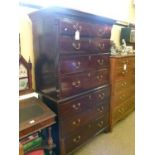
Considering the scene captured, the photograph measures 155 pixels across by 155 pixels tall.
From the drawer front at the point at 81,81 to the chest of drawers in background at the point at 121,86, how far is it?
178 mm

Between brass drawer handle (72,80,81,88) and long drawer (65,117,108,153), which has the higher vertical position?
brass drawer handle (72,80,81,88)

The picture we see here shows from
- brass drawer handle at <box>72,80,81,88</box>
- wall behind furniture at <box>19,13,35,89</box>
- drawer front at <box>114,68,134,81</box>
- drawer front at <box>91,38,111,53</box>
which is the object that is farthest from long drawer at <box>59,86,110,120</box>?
wall behind furniture at <box>19,13,35,89</box>

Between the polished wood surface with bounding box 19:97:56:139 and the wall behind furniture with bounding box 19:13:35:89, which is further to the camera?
the wall behind furniture with bounding box 19:13:35:89

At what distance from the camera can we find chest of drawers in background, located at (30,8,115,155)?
68.3 inches

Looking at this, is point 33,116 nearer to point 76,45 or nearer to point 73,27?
point 76,45

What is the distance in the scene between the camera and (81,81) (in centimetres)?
202

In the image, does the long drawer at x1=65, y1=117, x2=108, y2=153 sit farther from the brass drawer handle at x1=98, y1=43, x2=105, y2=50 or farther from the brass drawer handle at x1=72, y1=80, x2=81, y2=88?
the brass drawer handle at x1=98, y1=43, x2=105, y2=50

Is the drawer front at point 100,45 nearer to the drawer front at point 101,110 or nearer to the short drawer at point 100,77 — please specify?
the short drawer at point 100,77

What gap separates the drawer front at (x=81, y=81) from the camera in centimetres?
183

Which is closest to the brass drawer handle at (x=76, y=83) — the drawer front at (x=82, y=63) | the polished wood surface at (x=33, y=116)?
the drawer front at (x=82, y=63)
